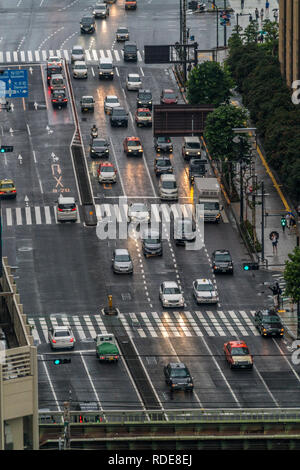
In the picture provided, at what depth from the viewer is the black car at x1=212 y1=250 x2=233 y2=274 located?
14512 cm

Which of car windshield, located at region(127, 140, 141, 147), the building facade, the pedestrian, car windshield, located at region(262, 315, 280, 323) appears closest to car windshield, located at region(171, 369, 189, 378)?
car windshield, located at region(262, 315, 280, 323)

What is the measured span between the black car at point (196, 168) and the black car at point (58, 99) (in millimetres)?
26450

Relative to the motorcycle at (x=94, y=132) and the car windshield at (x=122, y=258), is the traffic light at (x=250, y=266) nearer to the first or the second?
the car windshield at (x=122, y=258)

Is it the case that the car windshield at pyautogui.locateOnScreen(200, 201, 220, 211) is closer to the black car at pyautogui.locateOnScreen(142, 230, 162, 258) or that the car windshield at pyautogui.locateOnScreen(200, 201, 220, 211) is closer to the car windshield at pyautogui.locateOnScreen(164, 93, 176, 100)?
the black car at pyautogui.locateOnScreen(142, 230, 162, 258)

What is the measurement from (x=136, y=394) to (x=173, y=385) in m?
2.97

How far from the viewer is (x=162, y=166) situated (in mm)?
169750

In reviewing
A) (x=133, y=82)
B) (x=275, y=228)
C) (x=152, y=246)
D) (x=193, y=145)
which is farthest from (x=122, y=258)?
(x=133, y=82)

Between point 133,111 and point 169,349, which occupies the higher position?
point 133,111

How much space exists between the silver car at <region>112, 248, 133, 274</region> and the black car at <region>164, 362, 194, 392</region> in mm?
23915

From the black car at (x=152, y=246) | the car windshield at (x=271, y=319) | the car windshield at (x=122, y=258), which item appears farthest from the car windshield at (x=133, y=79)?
the car windshield at (x=271, y=319)

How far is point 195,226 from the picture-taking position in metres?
156

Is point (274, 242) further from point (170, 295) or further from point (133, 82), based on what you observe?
point (133, 82)

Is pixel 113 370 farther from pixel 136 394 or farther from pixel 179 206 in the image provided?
pixel 179 206
